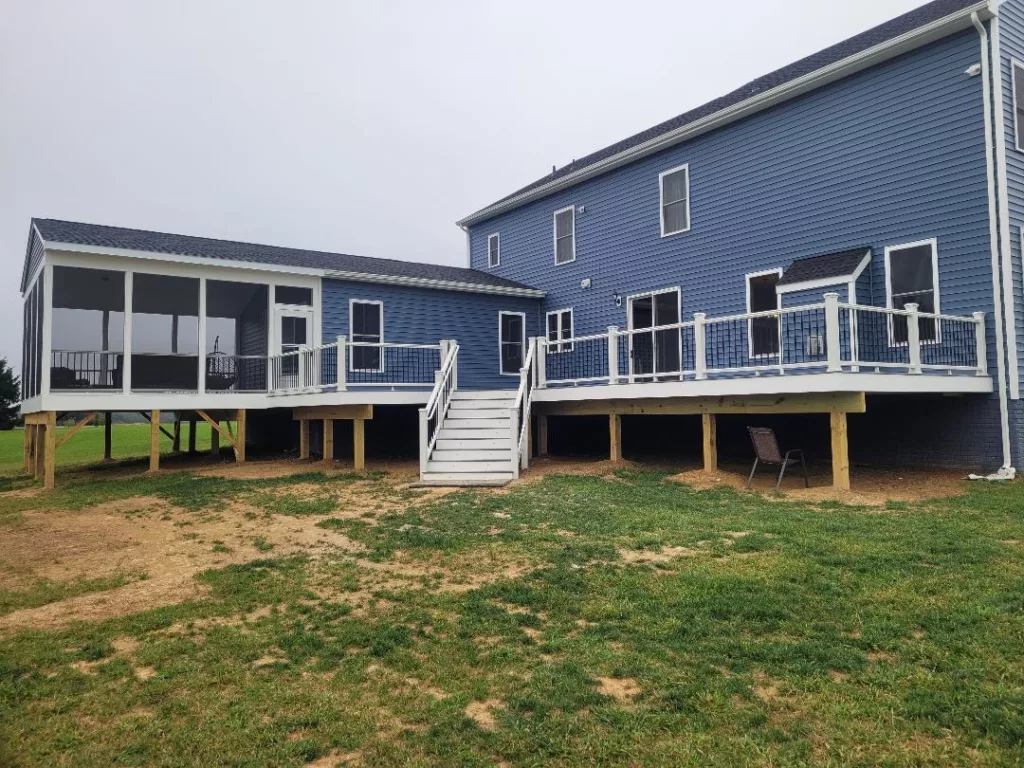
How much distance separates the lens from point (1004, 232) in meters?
10.1

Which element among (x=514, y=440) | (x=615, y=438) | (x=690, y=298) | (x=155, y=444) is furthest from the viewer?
(x=690, y=298)

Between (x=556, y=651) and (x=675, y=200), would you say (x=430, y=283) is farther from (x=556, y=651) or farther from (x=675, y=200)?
(x=556, y=651)

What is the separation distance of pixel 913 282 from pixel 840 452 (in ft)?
12.8

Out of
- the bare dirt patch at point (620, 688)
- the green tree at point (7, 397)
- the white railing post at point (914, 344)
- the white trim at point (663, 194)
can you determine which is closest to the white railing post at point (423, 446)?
the white railing post at point (914, 344)

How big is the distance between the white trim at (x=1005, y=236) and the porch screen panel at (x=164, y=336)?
1472 cm

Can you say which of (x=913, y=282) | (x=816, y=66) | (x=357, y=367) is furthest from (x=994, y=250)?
(x=357, y=367)

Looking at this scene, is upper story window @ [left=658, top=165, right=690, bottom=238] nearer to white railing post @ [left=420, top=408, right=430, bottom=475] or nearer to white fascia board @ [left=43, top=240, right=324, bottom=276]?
white railing post @ [left=420, top=408, right=430, bottom=475]

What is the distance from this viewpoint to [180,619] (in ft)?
15.8

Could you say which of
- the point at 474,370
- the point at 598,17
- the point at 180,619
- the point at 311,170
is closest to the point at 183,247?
the point at 474,370

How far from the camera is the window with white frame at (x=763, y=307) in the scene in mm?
12758

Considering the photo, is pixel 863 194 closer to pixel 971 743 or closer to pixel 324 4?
pixel 971 743

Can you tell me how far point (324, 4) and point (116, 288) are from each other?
14.6 meters

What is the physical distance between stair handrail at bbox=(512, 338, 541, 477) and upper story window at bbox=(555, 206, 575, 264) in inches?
211

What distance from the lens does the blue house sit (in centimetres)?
1029
